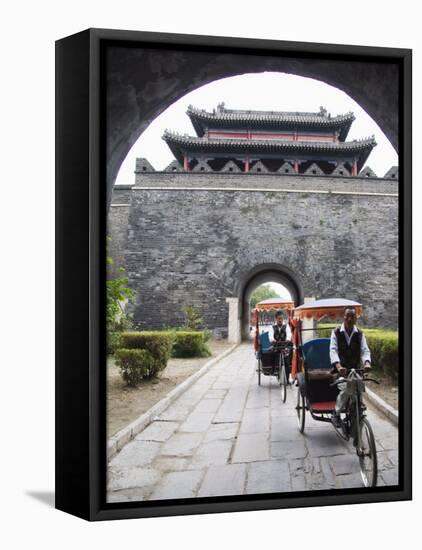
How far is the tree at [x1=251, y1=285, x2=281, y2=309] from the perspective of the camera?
6.19 metres

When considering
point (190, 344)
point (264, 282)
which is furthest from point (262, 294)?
point (190, 344)

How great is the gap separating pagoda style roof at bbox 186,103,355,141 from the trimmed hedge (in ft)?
5.02

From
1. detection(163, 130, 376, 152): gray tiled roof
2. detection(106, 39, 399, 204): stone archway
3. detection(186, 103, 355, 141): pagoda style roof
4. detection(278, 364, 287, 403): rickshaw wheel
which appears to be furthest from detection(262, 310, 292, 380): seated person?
detection(106, 39, 399, 204): stone archway

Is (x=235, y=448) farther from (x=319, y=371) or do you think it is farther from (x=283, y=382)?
(x=319, y=371)

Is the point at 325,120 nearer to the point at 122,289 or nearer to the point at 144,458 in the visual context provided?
the point at 122,289

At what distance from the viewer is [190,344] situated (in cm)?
579

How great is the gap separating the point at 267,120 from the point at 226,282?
129 cm

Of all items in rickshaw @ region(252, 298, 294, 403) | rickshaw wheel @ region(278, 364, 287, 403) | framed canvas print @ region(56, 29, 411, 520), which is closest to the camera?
framed canvas print @ region(56, 29, 411, 520)

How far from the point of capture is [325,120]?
6078 millimetres

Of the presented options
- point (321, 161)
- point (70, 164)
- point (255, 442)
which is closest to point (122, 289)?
point (70, 164)

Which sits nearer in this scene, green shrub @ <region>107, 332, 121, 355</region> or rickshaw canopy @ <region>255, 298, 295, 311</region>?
green shrub @ <region>107, 332, 121, 355</region>

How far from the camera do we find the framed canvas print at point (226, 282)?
17.9 ft

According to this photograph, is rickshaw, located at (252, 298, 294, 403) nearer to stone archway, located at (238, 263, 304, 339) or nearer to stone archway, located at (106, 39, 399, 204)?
stone archway, located at (238, 263, 304, 339)

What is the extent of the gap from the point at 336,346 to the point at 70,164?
2.39m
